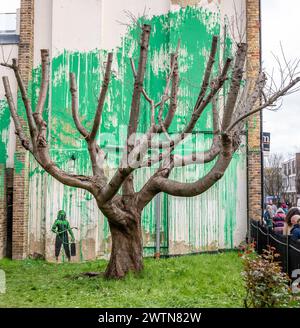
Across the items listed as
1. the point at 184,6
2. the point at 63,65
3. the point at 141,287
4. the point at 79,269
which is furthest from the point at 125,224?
the point at 184,6

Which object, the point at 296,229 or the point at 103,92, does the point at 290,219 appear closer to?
the point at 296,229

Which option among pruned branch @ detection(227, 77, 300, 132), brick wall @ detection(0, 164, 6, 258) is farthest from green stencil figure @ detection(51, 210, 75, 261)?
pruned branch @ detection(227, 77, 300, 132)

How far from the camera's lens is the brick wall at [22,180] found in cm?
1416

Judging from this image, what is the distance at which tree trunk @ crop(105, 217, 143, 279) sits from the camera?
9.93m

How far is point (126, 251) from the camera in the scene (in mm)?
10031

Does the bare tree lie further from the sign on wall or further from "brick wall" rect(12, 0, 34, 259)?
the sign on wall

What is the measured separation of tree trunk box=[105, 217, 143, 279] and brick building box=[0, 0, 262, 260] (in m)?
4.06

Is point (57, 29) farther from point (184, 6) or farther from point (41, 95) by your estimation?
point (41, 95)

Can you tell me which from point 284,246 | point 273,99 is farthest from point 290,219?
point 273,99

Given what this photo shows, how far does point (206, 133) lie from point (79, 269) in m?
5.41

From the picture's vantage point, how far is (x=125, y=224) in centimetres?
992

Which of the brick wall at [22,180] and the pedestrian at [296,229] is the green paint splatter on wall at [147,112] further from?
the pedestrian at [296,229]

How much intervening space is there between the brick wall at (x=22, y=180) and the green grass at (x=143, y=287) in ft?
7.18

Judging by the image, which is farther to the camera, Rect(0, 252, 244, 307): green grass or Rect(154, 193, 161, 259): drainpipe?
Rect(154, 193, 161, 259): drainpipe
